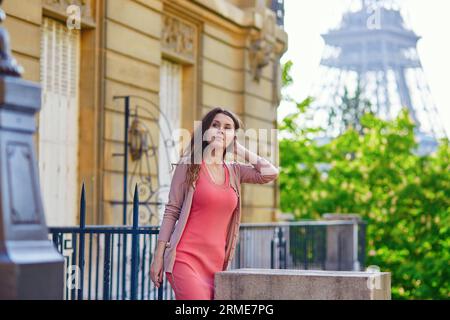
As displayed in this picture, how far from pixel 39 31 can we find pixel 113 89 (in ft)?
7.60

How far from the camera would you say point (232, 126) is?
278 inches

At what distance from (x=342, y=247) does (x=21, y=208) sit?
1881 centimetres

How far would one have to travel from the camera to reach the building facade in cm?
1427

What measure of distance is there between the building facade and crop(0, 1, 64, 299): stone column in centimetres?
811

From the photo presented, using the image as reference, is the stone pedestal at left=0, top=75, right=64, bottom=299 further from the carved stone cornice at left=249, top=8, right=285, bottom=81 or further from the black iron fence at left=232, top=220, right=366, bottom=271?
the carved stone cornice at left=249, top=8, right=285, bottom=81

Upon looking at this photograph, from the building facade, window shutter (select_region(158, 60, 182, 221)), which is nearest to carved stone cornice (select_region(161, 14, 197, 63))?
the building facade

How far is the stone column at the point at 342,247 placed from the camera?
22938 millimetres

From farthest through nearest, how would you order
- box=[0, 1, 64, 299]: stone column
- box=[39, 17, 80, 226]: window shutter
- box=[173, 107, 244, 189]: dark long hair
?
box=[39, 17, 80, 226]: window shutter
box=[173, 107, 244, 189]: dark long hair
box=[0, 1, 64, 299]: stone column

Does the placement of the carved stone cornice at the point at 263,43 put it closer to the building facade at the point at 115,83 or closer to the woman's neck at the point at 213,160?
the building facade at the point at 115,83

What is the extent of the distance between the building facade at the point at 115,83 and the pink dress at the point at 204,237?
261 inches

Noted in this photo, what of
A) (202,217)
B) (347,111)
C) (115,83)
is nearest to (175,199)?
(202,217)

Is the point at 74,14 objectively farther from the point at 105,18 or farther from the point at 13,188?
the point at 13,188

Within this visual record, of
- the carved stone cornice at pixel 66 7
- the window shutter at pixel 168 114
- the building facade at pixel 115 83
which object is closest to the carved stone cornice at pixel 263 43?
the building facade at pixel 115 83
